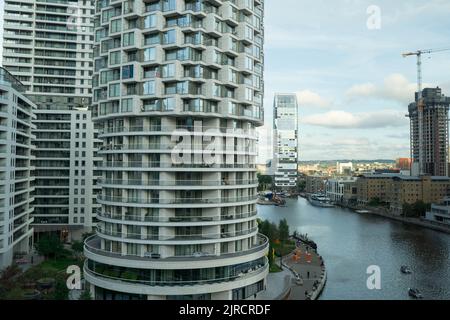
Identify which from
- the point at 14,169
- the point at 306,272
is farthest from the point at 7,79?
the point at 306,272

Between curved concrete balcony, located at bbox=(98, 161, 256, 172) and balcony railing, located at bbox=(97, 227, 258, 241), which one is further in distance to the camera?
curved concrete balcony, located at bbox=(98, 161, 256, 172)

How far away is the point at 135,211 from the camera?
25.9 meters

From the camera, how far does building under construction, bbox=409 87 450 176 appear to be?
384ft

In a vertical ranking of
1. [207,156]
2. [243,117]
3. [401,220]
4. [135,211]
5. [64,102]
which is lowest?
[401,220]

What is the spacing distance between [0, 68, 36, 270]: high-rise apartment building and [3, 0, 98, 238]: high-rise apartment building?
7.11 metres

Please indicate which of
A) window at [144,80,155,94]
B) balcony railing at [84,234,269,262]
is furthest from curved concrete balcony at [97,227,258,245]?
window at [144,80,155,94]

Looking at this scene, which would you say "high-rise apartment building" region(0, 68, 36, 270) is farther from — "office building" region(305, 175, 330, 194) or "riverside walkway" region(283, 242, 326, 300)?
"office building" region(305, 175, 330, 194)

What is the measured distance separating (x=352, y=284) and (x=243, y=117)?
1650cm

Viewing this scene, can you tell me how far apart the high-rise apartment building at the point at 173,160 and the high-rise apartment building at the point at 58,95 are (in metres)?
21.8

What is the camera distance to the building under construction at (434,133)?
4606 inches

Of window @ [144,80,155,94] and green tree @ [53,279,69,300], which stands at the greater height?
window @ [144,80,155,94]
